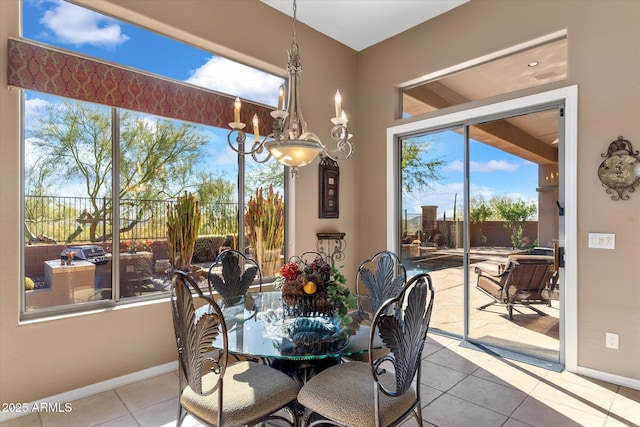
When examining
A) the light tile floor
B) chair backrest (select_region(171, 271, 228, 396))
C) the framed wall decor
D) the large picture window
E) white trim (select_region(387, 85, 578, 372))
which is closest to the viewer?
chair backrest (select_region(171, 271, 228, 396))

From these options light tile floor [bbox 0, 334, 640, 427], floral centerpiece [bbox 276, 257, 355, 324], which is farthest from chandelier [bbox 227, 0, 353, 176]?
light tile floor [bbox 0, 334, 640, 427]

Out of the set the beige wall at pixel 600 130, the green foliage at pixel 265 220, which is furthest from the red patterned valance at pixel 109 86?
the beige wall at pixel 600 130

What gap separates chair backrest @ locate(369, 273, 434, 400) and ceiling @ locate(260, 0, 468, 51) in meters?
3.20

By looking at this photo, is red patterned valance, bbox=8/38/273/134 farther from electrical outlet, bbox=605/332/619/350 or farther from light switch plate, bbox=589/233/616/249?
electrical outlet, bbox=605/332/619/350

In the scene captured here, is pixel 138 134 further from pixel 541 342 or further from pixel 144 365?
pixel 541 342

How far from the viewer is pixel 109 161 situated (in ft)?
9.26

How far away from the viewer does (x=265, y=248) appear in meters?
3.89

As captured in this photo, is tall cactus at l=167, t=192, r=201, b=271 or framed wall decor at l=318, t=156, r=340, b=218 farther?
framed wall decor at l=318, t=156, r=340, b=218

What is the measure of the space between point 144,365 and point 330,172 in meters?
2.81

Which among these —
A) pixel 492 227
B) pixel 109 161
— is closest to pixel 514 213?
pixel 492 227

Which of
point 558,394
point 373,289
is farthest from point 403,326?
point 558,394

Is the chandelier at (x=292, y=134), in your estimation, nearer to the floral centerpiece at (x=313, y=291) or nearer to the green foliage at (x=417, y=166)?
the floral centerpiece at (x=313, y=291)

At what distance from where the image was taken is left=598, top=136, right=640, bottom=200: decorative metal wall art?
2.67 m

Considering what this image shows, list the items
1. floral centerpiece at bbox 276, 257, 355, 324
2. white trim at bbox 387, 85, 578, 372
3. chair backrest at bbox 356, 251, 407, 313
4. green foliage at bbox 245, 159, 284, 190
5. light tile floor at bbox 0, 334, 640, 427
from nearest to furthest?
floral centerpiece at bbox 276, 257, 355, 324, light tile floor at bbox 0, 334, 640, 427, chair backrest at bbox 356, 251, 407, 313, white trim at bbox 387, 85, 578, 372, green foliage at bbox 245, 159, 284, 190
